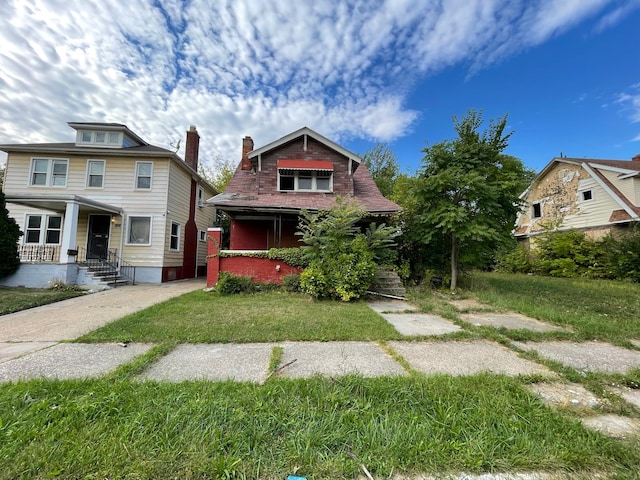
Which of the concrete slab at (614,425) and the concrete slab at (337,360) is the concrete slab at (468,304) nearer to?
the concrete slab at (337,360)

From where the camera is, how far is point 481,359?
339 cm

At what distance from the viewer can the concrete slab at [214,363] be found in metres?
2.78

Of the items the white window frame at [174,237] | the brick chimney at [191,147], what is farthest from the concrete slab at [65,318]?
the brick chimney at [191,147]

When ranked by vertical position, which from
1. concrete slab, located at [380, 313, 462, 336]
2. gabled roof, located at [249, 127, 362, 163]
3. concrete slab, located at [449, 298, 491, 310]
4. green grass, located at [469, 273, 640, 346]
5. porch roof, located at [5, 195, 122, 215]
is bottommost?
concrete slab, located at [380, 313, 462, 336]

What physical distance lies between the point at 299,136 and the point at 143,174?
7.88m

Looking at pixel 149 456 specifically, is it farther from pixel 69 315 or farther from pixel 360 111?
pixel 360 111

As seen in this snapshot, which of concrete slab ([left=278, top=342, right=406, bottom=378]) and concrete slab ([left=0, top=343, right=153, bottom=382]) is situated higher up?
concrete slab ([left=278, top=342, right=406, bottom=378])

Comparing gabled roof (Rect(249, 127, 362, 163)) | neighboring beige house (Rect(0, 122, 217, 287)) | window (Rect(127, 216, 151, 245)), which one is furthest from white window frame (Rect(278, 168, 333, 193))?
window (Rect(127, 216, 151, 245))

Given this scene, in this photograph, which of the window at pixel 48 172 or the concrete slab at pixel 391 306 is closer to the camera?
the concrete slab at pixel 391 306

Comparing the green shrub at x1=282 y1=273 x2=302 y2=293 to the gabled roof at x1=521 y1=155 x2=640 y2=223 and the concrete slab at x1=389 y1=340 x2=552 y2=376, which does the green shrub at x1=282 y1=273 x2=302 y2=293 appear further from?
the gabled roof at x1=521 y1=155 x2=640 y2=223

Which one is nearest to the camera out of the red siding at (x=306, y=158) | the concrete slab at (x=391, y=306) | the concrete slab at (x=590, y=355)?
the concrete slab at (x=590, y=355)

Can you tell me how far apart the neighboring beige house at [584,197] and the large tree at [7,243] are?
2012cm

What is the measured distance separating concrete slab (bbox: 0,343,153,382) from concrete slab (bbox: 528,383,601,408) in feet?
14.8

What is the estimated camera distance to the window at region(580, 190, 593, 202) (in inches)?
597
